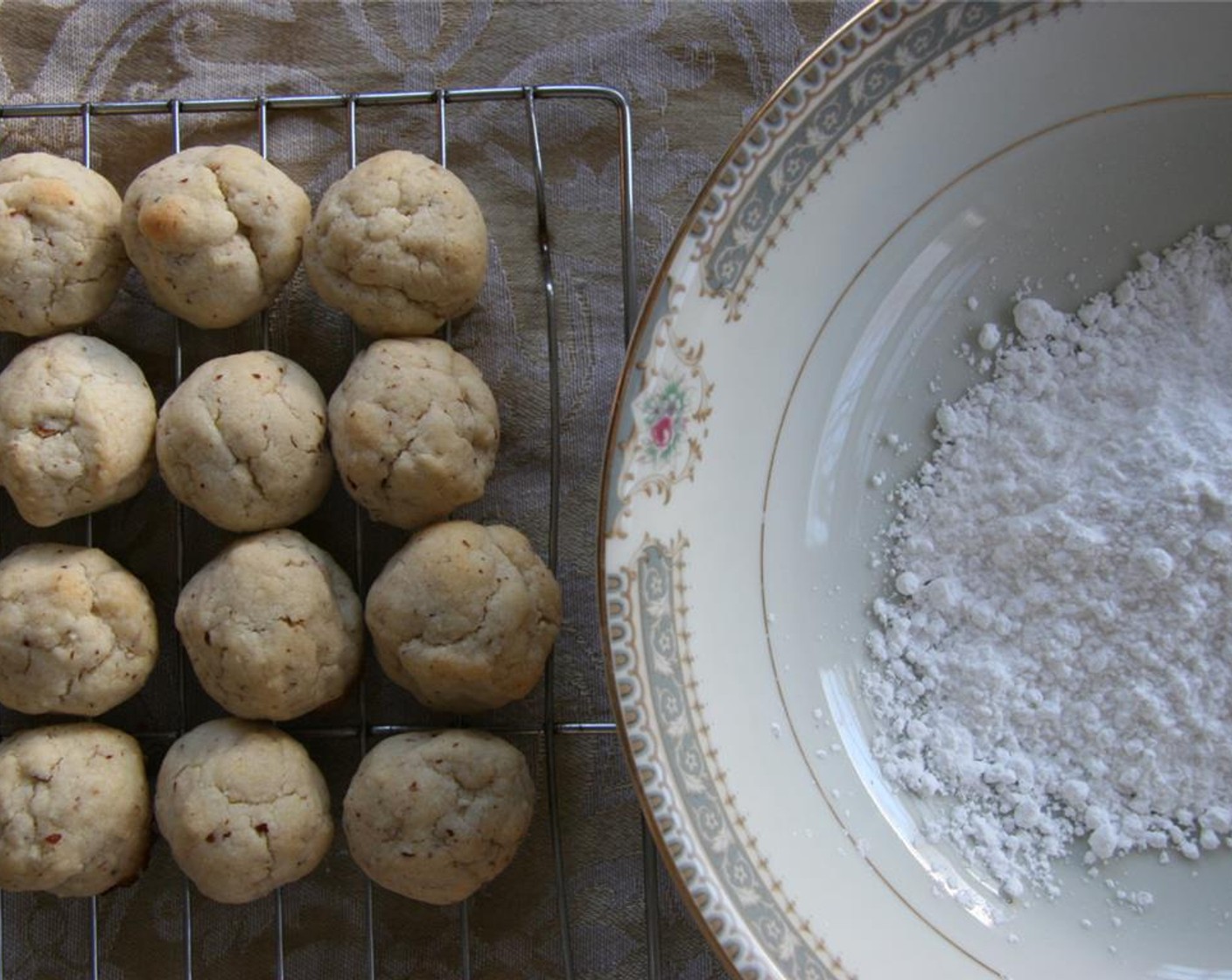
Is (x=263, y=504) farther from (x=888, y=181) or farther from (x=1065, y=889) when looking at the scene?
(x=1065, y=889)

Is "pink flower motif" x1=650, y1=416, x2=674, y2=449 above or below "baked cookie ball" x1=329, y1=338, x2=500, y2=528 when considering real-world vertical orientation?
above

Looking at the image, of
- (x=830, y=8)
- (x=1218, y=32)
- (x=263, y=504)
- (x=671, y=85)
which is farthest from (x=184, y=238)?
(x=1218, y=32)

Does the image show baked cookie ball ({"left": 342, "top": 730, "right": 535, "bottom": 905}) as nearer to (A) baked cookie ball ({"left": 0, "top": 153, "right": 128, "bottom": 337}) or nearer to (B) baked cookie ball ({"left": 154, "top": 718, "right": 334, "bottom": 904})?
(B) baked cookie ball ({"left": 154, "top": 718, "right": 334, "bottom": 904})

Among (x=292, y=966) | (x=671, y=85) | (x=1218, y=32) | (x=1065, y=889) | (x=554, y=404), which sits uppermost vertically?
(x=1218, y=32)

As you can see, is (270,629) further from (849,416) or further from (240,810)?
(849,416)

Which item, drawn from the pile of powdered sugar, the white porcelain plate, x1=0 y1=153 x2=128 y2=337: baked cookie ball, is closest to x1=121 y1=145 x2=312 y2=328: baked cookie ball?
x1=0 y1=153 x2=128 y2=337: baked cookie ball

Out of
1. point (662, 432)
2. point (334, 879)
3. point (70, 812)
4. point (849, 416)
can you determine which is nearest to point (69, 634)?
point (70, 812)

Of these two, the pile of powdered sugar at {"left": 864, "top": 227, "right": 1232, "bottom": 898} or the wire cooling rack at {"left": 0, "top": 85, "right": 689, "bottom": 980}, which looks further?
the wire cooling rack at {"left": 0, "top": 85, "right": 689, "bottom": 980}
